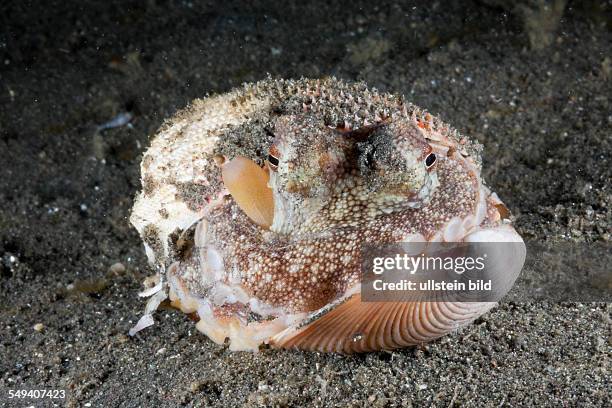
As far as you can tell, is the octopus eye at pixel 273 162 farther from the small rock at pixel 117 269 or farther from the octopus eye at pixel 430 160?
the small rock at pixel 117 269

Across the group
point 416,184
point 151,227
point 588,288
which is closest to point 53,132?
point 151,227

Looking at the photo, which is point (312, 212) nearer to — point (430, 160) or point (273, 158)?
point (273, 158)

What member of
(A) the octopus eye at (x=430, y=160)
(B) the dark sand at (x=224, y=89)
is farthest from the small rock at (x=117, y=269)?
(A) the octopus eye at (x=430, y=160)

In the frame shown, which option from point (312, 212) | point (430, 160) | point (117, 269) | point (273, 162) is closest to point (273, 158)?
point (273, 162)

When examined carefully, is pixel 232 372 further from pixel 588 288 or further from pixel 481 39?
pixel 481 39

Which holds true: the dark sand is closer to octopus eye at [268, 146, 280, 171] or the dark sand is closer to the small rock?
the small rock

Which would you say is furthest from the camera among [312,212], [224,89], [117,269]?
[224,89]

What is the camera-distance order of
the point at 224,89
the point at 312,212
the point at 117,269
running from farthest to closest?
the point at 224,89 → the point at 117,269 → the point at 312,212
